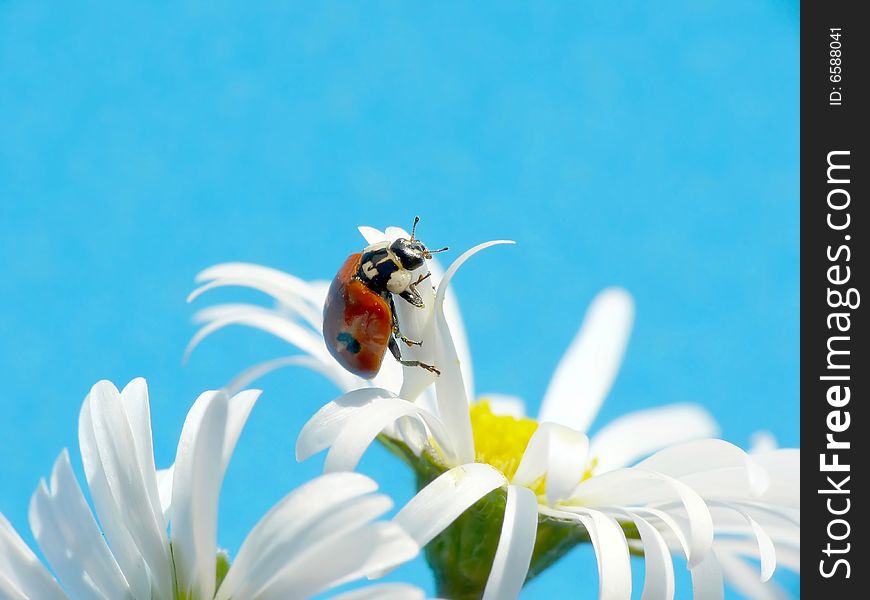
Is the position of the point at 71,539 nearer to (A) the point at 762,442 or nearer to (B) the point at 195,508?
(B) the point at 195,508

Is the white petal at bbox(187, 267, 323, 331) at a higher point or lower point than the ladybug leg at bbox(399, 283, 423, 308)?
higher

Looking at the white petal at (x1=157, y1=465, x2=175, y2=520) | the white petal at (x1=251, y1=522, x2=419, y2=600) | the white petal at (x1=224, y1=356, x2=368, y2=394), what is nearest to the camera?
the white petal at (x1=251, y1=522, x2=419, y2=600)

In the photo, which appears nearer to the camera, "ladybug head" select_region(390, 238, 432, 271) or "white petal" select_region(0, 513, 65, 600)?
"white petal" select_region(0, 513, 65, 600)

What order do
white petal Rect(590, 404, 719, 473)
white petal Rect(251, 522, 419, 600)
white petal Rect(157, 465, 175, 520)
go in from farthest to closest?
white petal Rect(590, 404, 719, 473)
white petal Rect(157, 465, 175, 520)
white petal Rect(251, 522, 419, 600)

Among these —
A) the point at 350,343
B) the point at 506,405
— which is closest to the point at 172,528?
the point at 350,343

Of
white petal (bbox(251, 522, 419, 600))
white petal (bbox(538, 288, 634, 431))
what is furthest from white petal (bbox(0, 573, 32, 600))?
white petal (bbox(538, 288, 634, 431))

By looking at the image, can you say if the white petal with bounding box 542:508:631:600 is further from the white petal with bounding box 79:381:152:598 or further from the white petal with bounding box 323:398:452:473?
the white petal with bounding box 79:381:152:598
